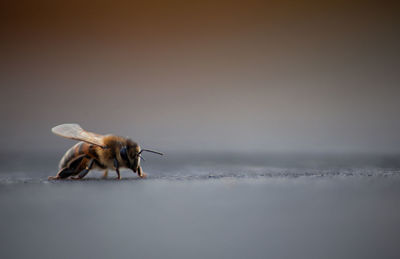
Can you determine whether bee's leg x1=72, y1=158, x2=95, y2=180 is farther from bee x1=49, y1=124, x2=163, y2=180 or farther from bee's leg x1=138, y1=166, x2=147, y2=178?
bee's leg x1=138, y1=166, x2=147, y2=178

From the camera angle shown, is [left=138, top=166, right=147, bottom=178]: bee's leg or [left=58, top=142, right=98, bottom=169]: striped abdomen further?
[left=58, top=142, right=98, bottom=169]: striped abdomen

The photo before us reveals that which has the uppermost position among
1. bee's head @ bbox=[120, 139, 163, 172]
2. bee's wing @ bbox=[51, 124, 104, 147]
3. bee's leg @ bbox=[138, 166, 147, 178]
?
bee's wing @ bbox=[51, 124, 104, 147]

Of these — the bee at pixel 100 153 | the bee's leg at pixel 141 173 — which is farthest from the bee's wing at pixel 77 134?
the bee's leg at pixel 141 173

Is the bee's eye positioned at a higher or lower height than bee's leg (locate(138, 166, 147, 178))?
higher

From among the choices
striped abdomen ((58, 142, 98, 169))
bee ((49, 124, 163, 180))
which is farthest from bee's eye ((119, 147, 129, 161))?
striped abdomen ((58, 142, 98, 169))

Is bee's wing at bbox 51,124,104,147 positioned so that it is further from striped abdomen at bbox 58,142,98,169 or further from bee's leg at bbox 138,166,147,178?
bee's leg at bbox 138,166,147,178

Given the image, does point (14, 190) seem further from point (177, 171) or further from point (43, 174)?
point (177, 171)

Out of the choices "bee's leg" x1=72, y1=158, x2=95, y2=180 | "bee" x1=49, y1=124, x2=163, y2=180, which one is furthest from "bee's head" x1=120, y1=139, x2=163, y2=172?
"bee's leg" x1=72, y1=158, x2=95, y2=180

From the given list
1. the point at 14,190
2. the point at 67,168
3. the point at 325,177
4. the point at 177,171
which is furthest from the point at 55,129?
the point at 325,177
